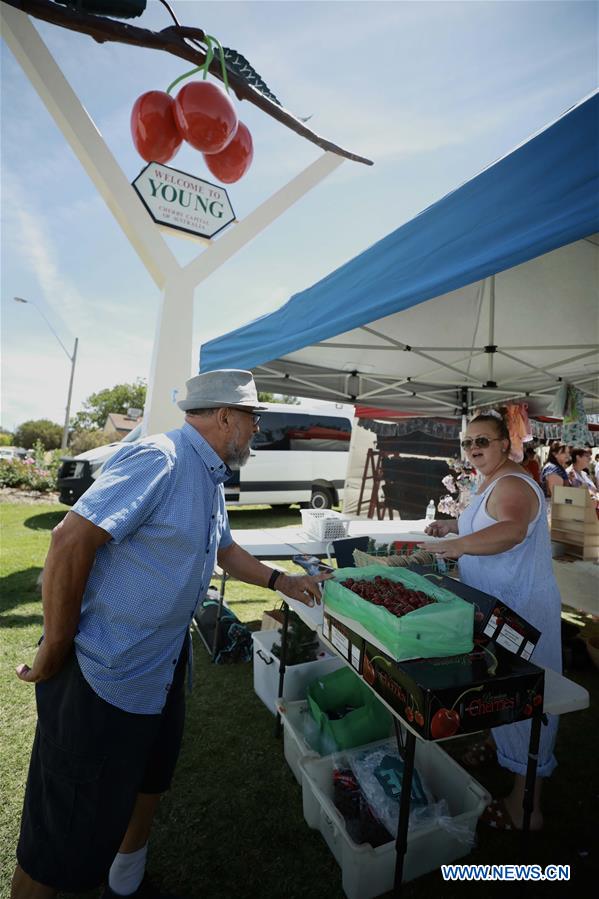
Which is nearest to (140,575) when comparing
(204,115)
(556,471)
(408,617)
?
(408,617)

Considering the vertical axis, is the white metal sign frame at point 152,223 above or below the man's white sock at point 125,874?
above

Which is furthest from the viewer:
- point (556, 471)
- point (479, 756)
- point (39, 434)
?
point (39, 434)

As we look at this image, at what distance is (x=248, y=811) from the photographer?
2098mm

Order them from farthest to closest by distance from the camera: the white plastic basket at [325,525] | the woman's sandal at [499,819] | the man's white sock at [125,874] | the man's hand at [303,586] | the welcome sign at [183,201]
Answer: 1. the welcome sign at [183,201]
2. the white plastic basket at [325,525]
3. the woman's sandal at [499,819]
4. the man's hand at [303,586]
5. the man's white sock at [125,874]

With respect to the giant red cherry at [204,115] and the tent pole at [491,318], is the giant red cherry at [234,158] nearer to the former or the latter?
the giant red cherry at [204,115]

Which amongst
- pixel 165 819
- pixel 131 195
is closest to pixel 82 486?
pixel 131 195

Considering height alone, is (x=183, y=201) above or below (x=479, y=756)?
above

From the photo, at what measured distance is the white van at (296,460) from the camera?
32.8 ft

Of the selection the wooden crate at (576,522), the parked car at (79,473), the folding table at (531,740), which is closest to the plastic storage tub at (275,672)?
the folding table at (531,740)

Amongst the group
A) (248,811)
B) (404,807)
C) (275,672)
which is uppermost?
(404,807)

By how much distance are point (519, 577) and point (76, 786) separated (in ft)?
6.20

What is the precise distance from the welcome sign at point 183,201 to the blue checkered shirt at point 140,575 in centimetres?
439

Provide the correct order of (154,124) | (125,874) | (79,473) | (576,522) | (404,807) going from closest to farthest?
(404,807), (125,874), (154,124), (576,522), (79,473)

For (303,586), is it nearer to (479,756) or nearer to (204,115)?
(479,756)
